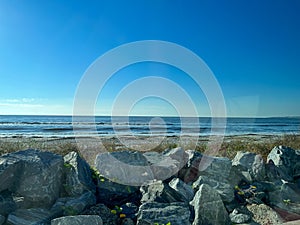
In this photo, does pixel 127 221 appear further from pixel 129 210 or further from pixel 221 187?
pixel 221 187

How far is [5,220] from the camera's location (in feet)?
12.8

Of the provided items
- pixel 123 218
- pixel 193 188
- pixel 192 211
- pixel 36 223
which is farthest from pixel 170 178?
pixel 36 223

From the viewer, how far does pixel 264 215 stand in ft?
15.6

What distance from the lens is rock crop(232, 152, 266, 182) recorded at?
577cm

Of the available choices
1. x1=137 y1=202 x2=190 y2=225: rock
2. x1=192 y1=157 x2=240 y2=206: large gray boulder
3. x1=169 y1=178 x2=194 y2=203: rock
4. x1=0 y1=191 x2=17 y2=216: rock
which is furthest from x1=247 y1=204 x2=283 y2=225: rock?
x1=0 y1=191 x2=17 y2=216: rock

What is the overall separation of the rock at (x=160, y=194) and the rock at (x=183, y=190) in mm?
65

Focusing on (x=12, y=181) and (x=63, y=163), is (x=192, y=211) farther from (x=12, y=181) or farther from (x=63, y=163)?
(x=12, y=181)

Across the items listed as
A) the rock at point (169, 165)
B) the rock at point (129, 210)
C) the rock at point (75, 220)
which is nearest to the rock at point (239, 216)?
the rock at point (169, 165)

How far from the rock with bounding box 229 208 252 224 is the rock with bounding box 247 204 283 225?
132 mm

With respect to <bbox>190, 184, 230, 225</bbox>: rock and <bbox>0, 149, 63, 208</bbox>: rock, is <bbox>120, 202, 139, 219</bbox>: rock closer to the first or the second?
<bbox>190, 184, 230, 225</bbox>: rock

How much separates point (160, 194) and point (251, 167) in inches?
95.9

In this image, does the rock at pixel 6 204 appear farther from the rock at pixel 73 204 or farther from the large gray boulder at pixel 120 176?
the large gray boulder at pixel 120 176

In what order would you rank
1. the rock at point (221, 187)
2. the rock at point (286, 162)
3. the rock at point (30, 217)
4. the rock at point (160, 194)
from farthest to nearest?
the rock at point (286, 162), the rock at point (221, 187), the rock at point (160, 194), the rock at point (30, 217)

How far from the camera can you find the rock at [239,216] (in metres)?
4.41
